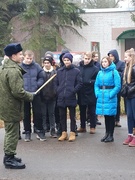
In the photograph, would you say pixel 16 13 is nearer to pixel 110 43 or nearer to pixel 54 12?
pixel 54 12

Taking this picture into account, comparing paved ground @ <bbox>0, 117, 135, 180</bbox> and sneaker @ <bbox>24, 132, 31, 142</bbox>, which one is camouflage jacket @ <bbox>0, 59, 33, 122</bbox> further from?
sneaker @ <bbox>24, 132, 31, 142</bbox>

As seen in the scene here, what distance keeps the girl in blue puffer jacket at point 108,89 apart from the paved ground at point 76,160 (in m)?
0.61

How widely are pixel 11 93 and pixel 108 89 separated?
2.44 meters

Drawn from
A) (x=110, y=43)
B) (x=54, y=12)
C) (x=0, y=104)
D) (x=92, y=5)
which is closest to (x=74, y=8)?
(x=54, y=12)

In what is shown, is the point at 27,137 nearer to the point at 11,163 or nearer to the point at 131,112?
the point at 11,163

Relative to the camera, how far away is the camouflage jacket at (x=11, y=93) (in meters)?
5.90

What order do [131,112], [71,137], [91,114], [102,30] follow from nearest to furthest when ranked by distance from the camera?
1. [131,112]
2. [71,137]
3. [91,114]
4. [102,30]

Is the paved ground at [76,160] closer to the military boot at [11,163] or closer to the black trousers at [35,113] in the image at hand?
the military boot at [11,163]

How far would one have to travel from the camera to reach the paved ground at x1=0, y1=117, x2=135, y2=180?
5.84m

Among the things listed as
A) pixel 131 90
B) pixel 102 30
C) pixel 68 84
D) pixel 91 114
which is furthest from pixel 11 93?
pixel 102 30

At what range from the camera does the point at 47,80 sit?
8250 millimetres

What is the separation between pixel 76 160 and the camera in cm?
663

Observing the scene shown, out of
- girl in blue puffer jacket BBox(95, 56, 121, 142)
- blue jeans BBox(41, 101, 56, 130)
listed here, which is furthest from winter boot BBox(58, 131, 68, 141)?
girl in blue puffer jacket BBox(95, 56, 121, 142)

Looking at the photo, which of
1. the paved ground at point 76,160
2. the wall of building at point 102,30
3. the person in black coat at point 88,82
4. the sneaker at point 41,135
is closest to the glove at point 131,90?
the paved ground at point 76,160
